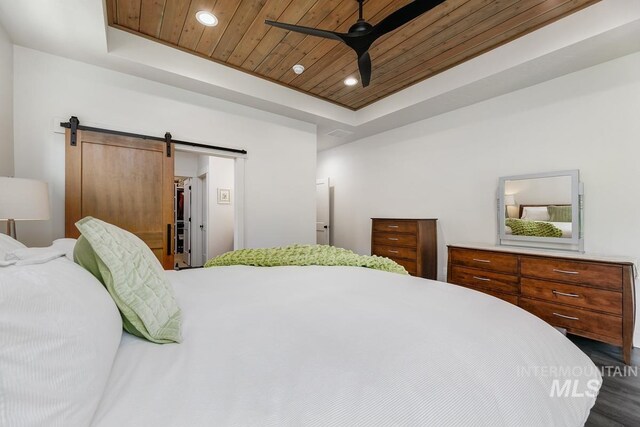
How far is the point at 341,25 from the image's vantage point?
2.58 metres

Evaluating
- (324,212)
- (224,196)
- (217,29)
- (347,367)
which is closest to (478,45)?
(217,29)

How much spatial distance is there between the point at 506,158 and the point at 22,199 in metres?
4.40

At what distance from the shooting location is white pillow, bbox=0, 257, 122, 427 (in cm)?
41

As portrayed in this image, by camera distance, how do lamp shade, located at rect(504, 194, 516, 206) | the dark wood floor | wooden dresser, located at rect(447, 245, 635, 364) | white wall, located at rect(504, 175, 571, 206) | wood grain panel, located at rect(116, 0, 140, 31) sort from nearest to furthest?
the dark wood floor, wooden dresser, located at rect(447, 245, 635, 364), wood grain panel, located at rect(116, 0, 140, 31), white wall, located at rect(504, 175, 571, 206), lamp shade, located at rect(504, 194, 516, 206)

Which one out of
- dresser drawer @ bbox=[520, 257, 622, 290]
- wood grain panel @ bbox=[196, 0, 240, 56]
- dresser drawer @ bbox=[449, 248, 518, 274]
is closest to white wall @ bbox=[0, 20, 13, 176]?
wood grain panel @ bbox=[196, 0, 240, 56]

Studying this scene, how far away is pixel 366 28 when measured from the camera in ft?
6.91

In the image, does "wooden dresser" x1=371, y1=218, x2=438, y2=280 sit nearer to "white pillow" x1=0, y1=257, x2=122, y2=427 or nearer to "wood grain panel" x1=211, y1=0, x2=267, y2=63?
"wood grain panel" x1=211, y1=0, x2=267, y2=63

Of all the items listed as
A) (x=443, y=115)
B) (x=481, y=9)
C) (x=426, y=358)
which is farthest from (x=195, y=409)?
(x=443, y=115)

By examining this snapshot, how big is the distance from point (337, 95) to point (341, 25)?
1374mm

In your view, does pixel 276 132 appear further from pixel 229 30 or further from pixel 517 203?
pixel 517 203

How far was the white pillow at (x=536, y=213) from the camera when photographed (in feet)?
9.84

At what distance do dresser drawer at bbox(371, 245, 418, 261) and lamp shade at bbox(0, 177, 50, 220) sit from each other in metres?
3.60

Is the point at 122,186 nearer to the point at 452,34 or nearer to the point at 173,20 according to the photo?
the point at 173,20

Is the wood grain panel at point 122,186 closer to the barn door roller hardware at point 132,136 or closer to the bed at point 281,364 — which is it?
the barn door roller hardware at point 132,136
